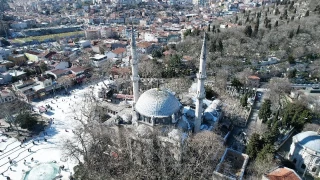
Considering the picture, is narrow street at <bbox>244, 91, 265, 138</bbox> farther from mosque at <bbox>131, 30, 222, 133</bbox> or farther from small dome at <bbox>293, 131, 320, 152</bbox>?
mosque at <bbox>131, 30, 222, 133</bbox>

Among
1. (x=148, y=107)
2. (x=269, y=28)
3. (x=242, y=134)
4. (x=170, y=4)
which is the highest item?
(x=170, y=4)

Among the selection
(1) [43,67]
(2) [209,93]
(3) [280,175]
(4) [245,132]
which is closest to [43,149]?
(2) [209,93]

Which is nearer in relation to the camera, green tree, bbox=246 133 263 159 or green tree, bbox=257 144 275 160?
green tree, bbox=257 144 275 160

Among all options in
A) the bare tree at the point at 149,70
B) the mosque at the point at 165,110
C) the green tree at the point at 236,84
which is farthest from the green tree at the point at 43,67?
the green tree at the point at 236,84

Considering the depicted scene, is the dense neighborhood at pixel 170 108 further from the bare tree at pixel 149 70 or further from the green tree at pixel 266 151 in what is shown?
the bare tree at pixel 149 70

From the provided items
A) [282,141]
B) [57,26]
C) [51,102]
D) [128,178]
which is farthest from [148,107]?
[57,26]

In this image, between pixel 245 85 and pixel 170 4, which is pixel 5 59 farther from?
pixel 170 4

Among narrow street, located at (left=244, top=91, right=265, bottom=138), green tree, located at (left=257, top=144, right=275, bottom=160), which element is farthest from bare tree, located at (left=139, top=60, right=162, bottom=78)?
green tree, located at (left=257, top=144, right=275, bottom=160)
